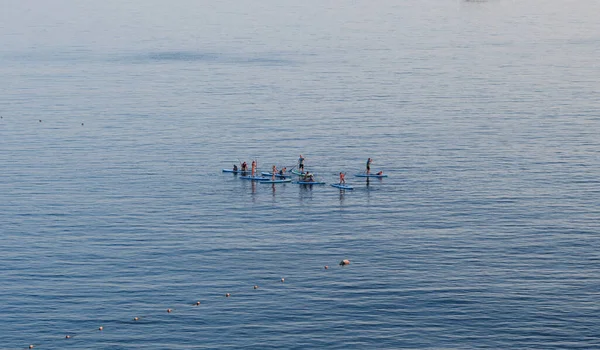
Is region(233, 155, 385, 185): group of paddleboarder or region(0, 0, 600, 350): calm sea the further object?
region(233, 155, 385, 185): group of paddleboarder

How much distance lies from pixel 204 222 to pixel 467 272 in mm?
28786

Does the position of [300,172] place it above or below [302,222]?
above

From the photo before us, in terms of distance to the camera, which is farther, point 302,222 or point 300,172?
point 300,172

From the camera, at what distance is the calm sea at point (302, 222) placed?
263 ft

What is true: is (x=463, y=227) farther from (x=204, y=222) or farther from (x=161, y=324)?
(x=161, y=324)

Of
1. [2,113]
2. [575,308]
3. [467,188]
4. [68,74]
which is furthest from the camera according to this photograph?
[68,74]

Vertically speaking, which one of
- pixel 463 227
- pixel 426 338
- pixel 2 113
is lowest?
pixel 426 338

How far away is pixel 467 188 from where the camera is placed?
375 feet

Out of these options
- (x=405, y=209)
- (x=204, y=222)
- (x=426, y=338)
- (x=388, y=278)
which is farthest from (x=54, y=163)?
(x=426, y=338)

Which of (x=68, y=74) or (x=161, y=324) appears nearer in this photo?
(x=161, y=324)

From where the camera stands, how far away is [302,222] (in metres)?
104

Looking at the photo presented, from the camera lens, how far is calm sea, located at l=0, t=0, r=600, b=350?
8006 cm

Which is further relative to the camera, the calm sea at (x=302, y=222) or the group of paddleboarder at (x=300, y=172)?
the group of paddleboarder at (x=300, y=172)

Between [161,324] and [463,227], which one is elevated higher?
[463,227]
